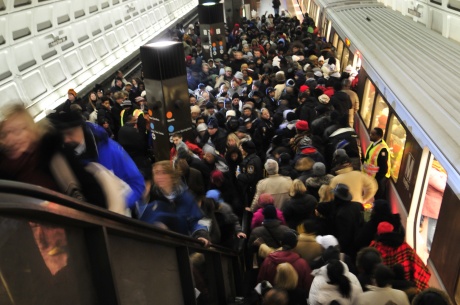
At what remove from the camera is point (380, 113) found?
720cm

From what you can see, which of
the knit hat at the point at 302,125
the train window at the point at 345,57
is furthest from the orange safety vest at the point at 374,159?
the train window at the point at 345,57

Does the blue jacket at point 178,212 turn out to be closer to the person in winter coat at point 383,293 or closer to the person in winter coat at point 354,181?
the person in winter coat at point 383,293

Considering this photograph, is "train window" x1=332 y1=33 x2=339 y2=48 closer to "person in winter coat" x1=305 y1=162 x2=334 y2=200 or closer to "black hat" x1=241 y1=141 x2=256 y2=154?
"black hat" x1=241 y1=141 x2=256 y2=154

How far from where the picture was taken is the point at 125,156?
330 cm

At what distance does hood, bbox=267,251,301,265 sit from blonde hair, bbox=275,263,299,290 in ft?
0.70

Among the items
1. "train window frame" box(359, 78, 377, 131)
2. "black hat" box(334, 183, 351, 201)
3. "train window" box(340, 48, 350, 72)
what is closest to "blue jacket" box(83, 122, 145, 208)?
"black hat" box(334, 183, 351, 201)

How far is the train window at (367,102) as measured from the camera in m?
8.10

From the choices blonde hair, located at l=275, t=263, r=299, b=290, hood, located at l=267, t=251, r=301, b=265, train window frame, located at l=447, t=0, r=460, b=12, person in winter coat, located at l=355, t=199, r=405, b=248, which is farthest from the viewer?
train window frame, located at l=447, t=0, r=460, b=12

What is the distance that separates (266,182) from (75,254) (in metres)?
3.76

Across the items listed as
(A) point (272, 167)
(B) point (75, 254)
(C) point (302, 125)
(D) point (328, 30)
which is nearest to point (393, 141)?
(C) point (302, 125)

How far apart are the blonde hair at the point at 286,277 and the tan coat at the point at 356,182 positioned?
1.59m

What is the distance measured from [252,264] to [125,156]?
2.15 m

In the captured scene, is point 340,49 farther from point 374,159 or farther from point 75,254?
point 75,254

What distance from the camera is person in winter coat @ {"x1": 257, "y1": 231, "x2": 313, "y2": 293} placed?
148 inches
